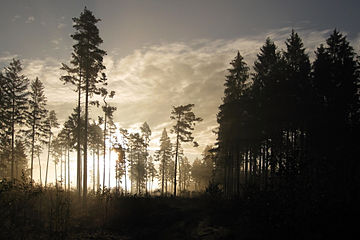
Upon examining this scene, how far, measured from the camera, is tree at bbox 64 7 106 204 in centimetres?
2086

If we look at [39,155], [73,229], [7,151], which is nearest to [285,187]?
[73,229]

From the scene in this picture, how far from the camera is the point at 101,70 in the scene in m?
22.1

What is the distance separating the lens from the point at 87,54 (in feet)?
69.9

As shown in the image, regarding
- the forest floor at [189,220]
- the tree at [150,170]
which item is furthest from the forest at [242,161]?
the tree at [150,170]

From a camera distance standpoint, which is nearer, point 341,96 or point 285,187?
point 285,187

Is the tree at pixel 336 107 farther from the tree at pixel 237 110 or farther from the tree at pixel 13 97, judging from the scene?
the tree at pixel 13 97

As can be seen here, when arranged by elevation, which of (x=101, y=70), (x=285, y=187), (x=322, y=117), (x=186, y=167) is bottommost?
(x=186, y=167)

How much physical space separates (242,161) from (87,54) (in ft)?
101

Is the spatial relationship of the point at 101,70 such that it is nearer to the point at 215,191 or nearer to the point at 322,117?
the point at 215,191

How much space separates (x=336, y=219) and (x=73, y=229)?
1353 cm

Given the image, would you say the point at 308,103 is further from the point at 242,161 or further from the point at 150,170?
the point at 150,170

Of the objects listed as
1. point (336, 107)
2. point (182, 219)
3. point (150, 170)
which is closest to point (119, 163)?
point (150, 170)

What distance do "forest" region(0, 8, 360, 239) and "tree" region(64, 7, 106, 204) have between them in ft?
0.29

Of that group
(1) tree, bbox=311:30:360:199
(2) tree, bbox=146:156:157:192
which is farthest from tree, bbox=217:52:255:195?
(2) tree, bbox=146:156:157:192
